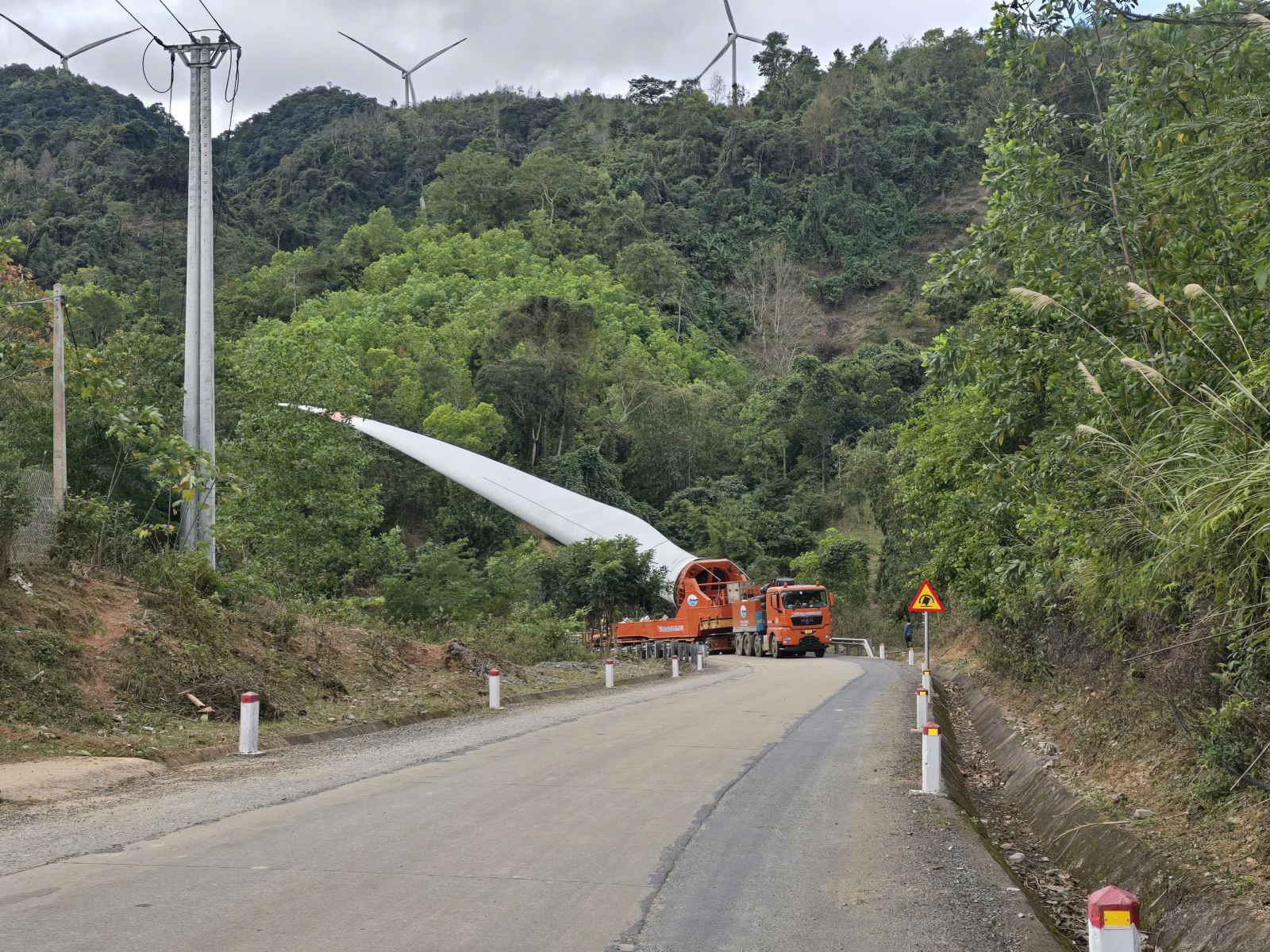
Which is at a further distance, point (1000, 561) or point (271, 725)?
point (1000, 561)

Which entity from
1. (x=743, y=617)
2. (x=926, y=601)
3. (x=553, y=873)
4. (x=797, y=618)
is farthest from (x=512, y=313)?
(x=553, y=873)

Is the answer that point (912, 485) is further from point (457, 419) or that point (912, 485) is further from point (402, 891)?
point (457, 419)

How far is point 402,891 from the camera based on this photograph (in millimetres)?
6965

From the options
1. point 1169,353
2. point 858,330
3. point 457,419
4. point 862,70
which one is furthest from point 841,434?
point 862,70

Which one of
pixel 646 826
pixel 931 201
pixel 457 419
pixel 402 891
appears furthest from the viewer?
pixel 931 201

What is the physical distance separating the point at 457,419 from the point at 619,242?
174 feet

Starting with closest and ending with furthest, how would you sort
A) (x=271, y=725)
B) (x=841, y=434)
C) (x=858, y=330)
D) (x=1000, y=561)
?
1. (x=271, y=725)
2. (x=1000, y=561)
3. (x=841, y=434)
4. (x=858, y=330)

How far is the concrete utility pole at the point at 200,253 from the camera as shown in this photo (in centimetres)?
1920

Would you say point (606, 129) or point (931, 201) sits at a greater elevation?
point (606, 129)

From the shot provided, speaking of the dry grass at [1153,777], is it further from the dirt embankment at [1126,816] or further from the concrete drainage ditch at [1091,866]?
the concrete drainage ditch at [1091,866]

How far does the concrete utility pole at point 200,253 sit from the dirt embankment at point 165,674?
2.02m

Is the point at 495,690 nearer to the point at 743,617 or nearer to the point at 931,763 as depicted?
the point at 931,763

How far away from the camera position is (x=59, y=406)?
68.2 feet

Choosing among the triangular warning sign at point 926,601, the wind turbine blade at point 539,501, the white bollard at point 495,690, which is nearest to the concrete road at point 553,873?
the white bollard at point 495,690
